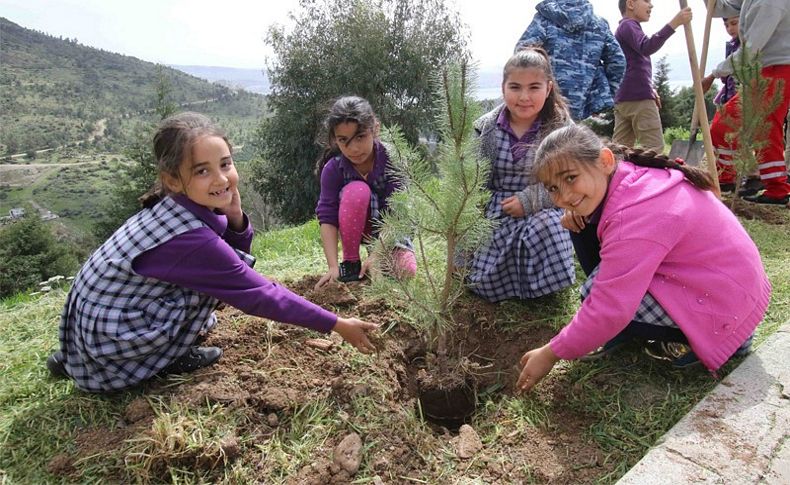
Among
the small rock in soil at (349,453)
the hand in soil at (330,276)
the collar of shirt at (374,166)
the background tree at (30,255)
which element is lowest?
the background tree at (30,255)

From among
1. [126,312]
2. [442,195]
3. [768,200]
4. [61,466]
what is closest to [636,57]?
[768,200]

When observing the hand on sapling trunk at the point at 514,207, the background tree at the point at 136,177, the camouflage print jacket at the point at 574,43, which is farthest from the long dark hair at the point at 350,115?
the background tree at the point at 136,177

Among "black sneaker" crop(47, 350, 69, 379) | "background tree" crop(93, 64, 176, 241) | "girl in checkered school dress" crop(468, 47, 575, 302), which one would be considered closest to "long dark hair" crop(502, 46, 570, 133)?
"girl in checkered school dress" crop(468, 47, 575, 302)

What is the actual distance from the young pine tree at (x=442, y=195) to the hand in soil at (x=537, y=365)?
345 mm

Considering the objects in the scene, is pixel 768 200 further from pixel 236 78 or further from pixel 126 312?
pixel 236 78

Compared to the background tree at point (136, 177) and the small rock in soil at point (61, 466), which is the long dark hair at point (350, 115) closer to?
the small rock in soil at point (61, 466)

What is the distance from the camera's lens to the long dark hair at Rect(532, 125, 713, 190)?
1943 millimetres

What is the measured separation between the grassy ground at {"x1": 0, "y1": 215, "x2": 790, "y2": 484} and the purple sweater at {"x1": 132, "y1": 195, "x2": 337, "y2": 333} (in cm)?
42

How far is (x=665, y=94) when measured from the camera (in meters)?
17.3

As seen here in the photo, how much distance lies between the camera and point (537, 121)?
2.86 meters

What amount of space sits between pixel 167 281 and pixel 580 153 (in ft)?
5.56

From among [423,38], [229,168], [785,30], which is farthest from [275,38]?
[229,168]

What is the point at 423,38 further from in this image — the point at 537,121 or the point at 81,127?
the point at 81,127

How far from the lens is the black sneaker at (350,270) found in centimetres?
327
